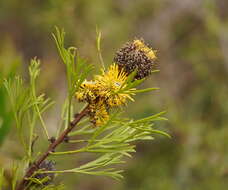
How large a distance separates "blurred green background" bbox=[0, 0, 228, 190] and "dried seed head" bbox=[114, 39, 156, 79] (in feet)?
3.10

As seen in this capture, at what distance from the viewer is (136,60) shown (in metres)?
0.60

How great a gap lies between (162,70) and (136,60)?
6.05 ft

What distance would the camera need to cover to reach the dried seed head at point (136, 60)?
0.60 meters

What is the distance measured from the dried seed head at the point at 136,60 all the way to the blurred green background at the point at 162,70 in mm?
945

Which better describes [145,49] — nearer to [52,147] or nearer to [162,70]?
[52,147]

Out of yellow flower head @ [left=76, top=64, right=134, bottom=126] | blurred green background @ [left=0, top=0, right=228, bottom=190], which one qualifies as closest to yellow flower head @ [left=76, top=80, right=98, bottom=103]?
yellow flower head @ [left=76, top=64, right=134, bottom=126]

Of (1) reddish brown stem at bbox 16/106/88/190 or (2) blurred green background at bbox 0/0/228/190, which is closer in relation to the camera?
(1) reddish brown stem at bbox 16/106/88/190

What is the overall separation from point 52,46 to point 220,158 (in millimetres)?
1217

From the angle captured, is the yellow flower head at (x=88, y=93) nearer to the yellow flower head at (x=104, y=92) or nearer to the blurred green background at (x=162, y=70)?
the yellow flower head at (x=104, y=92)

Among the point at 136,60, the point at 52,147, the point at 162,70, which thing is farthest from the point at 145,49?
the point at 162,70

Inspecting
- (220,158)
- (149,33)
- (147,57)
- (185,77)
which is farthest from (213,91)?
(147,57)

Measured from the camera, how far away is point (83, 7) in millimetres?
2045

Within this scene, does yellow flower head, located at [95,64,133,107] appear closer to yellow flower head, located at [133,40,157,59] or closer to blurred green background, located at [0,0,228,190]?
yellow flower head, located at [133,40,157,59]

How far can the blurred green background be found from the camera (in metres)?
1.81
